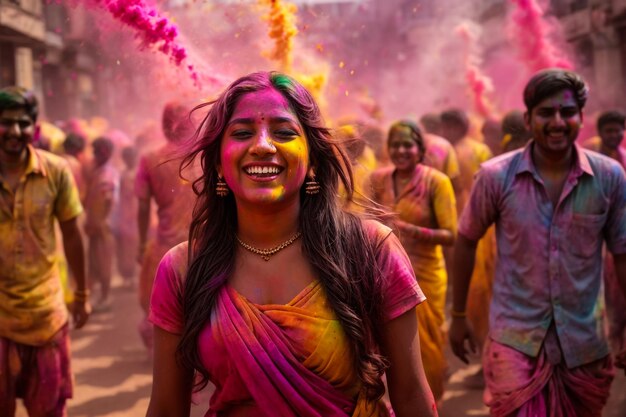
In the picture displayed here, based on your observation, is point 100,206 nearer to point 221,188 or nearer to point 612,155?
point 612,155

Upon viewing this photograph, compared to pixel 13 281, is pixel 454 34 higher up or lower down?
higher up

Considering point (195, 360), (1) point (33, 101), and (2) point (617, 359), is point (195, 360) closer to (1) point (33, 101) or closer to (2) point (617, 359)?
(2) point (617, 359)

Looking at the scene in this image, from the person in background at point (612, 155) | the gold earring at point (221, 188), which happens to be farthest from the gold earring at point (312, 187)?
the person in background at point (612, 155)

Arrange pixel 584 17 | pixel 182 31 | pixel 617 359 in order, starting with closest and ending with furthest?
1. pixel 617 359
2. pixel 182 31
3. pixel 584 17

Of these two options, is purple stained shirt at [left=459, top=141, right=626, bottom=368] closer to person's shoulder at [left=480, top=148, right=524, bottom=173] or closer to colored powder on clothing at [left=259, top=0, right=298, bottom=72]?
person's shoulder at [left=480, top=148, right=524, bottom=173]

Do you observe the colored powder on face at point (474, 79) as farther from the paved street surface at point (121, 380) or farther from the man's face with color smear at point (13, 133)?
the man's face with color smear at point (13, 133)

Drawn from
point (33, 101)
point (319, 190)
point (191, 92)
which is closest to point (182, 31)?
point (191, 92)

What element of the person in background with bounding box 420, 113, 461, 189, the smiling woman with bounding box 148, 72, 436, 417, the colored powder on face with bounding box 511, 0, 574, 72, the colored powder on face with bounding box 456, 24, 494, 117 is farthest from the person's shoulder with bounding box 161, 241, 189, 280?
the colored powder on face with bounding box 456, 24, 494, 117

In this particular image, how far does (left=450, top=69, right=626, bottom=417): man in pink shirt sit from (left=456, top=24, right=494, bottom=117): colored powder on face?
8254 millimetres

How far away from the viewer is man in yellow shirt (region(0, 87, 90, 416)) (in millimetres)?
4918

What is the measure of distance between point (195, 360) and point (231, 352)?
0.15 metres

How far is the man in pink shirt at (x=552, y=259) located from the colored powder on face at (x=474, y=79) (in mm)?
8254

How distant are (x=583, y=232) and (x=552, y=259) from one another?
203 millimetres

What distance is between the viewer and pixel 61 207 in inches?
201
